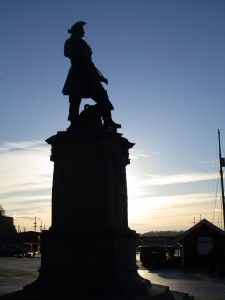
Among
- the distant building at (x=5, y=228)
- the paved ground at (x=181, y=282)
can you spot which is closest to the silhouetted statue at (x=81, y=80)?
the paved ground at (x=181, y=282)

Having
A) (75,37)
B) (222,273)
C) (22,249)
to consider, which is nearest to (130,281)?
(75,37)

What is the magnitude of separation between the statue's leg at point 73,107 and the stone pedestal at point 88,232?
0.95m

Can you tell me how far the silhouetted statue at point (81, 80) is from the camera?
13.1 m

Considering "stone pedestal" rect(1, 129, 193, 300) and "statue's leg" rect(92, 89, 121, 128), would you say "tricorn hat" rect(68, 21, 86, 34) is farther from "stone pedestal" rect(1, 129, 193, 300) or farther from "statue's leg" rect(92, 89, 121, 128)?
"stone pedestal" rect(1, 129, 193, 300)

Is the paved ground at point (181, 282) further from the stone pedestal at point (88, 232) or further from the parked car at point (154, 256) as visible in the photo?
the parked car at point (154, 256)

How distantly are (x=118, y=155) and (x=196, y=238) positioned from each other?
25.0m

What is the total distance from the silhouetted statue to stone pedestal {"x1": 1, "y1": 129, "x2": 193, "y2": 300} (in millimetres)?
1148

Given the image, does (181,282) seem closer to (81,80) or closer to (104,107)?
(104,107)

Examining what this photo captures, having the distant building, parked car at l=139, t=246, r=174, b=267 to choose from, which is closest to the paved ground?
parked car at l=139, t=246, r=174, b=267

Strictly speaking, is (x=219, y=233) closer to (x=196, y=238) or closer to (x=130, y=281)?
(x=196, y=238)

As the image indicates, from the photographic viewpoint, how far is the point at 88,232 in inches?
442

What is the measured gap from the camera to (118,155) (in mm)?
12609

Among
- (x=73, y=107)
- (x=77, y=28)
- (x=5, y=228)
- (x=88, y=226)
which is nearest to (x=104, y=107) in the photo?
(x=73, y=107)

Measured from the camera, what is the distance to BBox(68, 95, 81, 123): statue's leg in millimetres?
13164
